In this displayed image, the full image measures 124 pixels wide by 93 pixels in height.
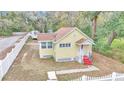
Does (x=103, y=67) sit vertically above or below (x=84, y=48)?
below

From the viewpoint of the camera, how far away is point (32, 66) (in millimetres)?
2451

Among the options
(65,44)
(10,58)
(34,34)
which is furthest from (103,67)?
(10,58)

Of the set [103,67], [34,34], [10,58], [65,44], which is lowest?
[103,67]

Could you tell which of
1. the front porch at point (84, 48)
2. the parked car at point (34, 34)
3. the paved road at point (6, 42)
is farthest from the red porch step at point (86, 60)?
the paved road at point (6, 42)

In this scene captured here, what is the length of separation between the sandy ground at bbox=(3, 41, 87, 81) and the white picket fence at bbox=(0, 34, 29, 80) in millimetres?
36

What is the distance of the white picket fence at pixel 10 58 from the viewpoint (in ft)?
7.87

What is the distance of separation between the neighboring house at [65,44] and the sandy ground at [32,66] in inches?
2.0

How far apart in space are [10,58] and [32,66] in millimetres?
229

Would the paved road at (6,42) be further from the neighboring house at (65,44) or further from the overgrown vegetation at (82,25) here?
the neighboring house at (65,44)

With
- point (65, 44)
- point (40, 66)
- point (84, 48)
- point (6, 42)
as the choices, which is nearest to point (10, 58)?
point (6, 42)

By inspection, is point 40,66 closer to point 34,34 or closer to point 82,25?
point 34,34

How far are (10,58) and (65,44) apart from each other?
55 centimetres

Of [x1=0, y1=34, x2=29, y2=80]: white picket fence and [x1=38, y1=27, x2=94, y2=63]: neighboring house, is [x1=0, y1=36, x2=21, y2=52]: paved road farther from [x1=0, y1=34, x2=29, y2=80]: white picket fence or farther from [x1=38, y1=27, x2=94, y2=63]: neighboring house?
[x1=38, y1=27, x2=94, y2=63]: neighboring house
